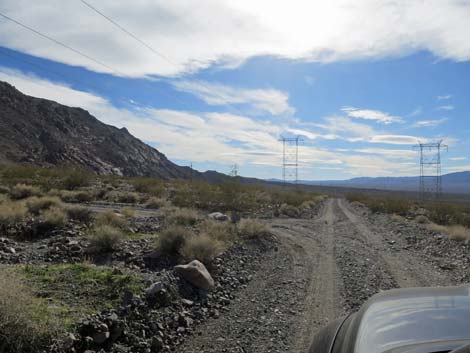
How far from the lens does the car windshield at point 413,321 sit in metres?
2.31

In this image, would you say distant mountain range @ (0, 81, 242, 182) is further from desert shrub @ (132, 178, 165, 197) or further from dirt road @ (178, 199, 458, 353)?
dirt road @ (178, 199, 458, 353)

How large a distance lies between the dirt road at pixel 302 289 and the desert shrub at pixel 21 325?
77.4 inches

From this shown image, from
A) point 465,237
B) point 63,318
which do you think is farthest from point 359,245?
point 63,318

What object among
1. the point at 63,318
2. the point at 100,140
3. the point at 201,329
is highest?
the point at 100,140

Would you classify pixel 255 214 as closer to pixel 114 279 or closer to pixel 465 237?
pixel 465 237

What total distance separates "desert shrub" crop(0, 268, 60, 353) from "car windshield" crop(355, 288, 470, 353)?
418 centimetres

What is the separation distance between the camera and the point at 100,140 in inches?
4035

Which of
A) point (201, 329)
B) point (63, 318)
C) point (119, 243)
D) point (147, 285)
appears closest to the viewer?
point (63, 318)

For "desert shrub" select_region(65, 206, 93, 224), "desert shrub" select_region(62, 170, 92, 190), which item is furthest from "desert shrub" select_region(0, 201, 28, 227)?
"desert shrub" select_region(62, 170, 92, 190)

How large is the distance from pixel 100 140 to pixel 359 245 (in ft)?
A: 311

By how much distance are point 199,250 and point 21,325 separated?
5.61 meters

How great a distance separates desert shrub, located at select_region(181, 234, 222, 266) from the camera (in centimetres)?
1034

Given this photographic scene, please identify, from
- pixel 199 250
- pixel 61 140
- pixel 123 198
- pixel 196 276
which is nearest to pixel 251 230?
pixel 199 250

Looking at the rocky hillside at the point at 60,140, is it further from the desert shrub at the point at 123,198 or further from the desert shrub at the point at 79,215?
the desert shrub at the point at 79,215
